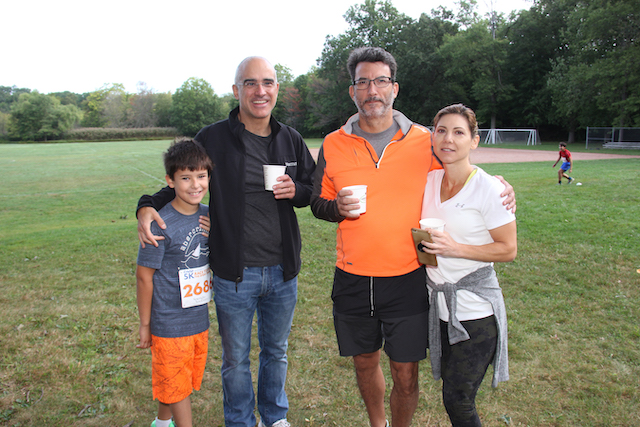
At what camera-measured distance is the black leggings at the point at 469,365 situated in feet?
7.60

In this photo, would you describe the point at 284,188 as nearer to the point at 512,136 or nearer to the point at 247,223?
the point at 247,223

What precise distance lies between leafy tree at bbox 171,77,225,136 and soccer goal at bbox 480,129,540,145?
64.8 meters

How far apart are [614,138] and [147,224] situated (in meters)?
37.8

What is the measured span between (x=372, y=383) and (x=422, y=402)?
77cm

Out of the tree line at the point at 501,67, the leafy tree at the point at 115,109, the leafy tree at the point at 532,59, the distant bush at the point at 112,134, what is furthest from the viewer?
the leafy tree at the point at 115,109

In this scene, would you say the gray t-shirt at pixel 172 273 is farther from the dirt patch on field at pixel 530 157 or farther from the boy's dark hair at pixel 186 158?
the dirt patch on field at pixel 530 157

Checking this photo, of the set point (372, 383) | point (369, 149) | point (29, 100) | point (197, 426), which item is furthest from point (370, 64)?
point (29, 100)

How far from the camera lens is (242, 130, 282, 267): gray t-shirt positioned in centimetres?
275

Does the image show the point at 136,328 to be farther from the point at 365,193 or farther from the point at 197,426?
the point at 365,193

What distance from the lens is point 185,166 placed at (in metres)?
2.62

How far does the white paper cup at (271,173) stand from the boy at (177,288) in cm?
37


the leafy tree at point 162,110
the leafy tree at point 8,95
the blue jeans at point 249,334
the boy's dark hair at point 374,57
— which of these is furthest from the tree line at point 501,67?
the leafy tree at point 8,95

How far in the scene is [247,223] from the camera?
2748 mm

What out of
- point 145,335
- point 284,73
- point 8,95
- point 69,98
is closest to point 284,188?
point 145,335
